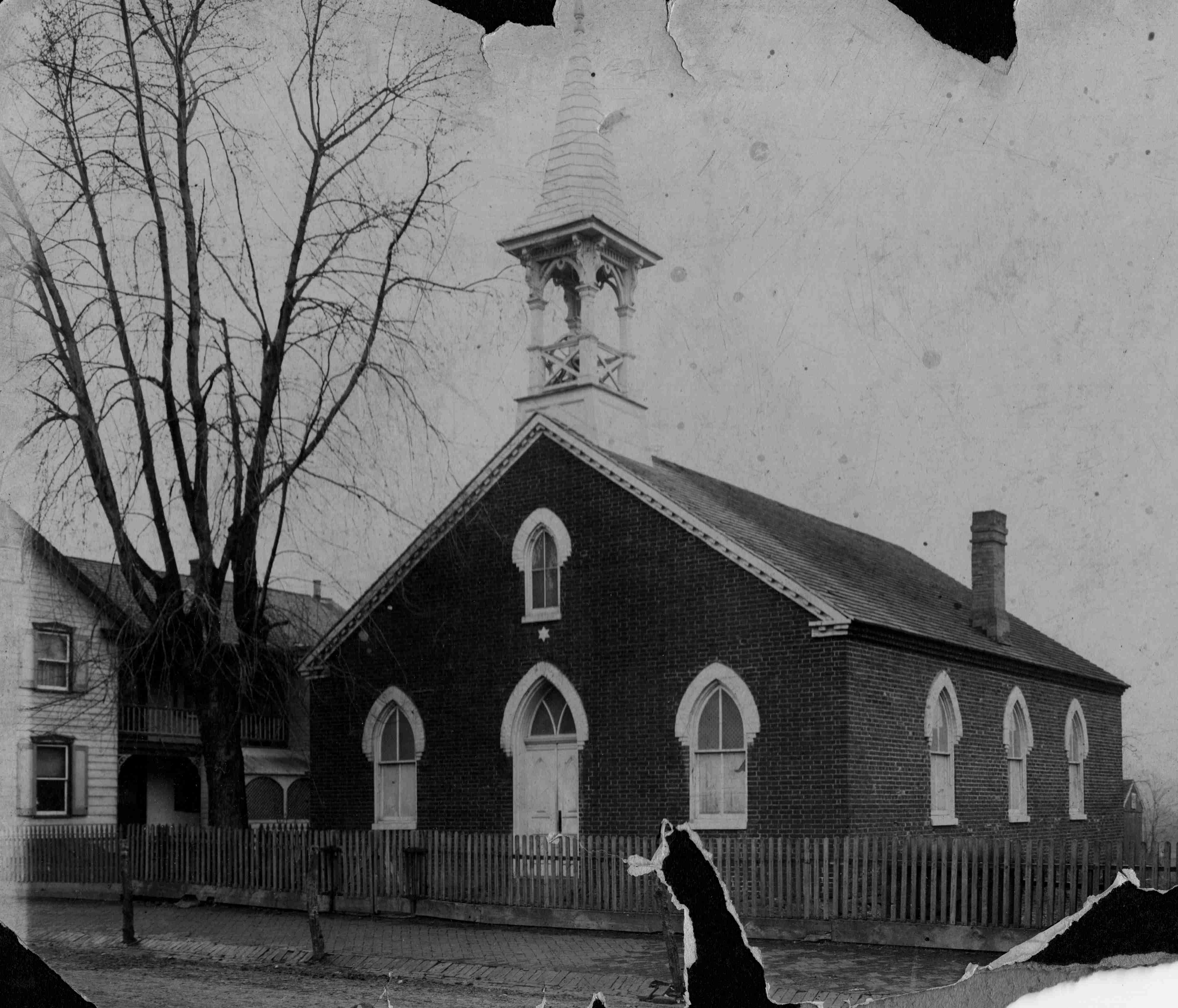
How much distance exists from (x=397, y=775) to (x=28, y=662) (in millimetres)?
7755

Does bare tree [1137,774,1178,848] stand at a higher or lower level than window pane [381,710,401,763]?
higher

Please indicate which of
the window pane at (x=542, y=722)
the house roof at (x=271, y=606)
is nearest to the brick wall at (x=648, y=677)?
the window pane at (x=542, y=722)

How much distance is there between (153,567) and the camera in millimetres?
12141

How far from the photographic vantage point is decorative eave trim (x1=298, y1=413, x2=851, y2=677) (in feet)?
34.8

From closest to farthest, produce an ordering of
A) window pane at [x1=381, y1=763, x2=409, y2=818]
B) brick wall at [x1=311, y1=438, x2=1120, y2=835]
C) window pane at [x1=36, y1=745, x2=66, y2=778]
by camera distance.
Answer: window pane at [x1=36, y1=745, x2=66, y2=778], brick wall at [x1=311, y1=438, x2=1120, y2=835], window pane at [x1=381, y1=763, x2=409, y2=818]

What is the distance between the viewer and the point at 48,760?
10.1 m

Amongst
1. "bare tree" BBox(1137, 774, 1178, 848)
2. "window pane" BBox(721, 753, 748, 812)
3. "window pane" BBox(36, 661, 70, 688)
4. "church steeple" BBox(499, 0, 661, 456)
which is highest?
"church steeple" BBox(499, 0, 661, 456)

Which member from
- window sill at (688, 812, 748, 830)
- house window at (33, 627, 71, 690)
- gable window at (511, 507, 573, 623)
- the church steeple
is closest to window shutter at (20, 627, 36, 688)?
house window at (33, 627, 71, 690)

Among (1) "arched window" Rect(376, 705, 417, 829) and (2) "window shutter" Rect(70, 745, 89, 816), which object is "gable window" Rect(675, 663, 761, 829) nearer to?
(1) "arched window" Rect(376, 705, 417, 829)

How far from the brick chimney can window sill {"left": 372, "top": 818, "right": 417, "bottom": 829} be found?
27.5 ft

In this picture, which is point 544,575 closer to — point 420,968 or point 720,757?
point 720,757

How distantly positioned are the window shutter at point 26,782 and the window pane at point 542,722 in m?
6.01

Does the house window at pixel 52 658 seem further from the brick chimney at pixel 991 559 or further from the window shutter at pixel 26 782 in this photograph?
the brick chimney at pixel 991 559

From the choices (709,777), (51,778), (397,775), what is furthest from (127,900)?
Result: (397,775)
